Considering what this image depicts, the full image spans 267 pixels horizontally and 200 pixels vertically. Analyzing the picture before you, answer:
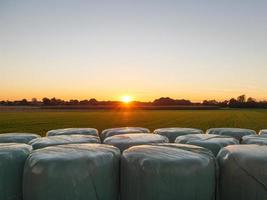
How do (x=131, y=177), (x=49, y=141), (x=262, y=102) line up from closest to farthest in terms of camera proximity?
(x=131, y=177), (x=49, y=141), (x=262, y=102)

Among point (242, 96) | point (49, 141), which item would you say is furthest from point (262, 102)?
point (49, 141)

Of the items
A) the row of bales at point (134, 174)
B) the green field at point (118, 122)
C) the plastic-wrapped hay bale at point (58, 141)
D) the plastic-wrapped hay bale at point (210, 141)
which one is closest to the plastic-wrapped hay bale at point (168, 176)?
the row of bales at point (134, 174)

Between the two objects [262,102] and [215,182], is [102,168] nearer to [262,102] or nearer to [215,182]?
[215,182]

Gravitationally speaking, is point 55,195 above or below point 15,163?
below

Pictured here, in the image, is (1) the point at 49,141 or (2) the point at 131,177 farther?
(1) the point at 49,141

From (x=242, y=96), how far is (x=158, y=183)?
126800 millimetres

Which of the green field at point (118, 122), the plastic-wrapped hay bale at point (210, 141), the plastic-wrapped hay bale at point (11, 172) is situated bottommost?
the green field at point (118, 122)

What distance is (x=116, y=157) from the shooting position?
3.09 metres

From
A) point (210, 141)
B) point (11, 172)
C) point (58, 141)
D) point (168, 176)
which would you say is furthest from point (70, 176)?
point (210, 141)

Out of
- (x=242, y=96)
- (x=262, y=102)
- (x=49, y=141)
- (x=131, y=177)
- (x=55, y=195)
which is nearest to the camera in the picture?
(x=55, y=195)

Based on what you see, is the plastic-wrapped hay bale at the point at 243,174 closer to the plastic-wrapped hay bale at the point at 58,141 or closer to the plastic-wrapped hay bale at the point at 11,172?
the plastic-wrapped hay bale at the point at 58,141

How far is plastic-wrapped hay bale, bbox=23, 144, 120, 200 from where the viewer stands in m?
2.71

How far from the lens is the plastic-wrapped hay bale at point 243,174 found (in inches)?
109

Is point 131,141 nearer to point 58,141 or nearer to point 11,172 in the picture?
point 58,141
